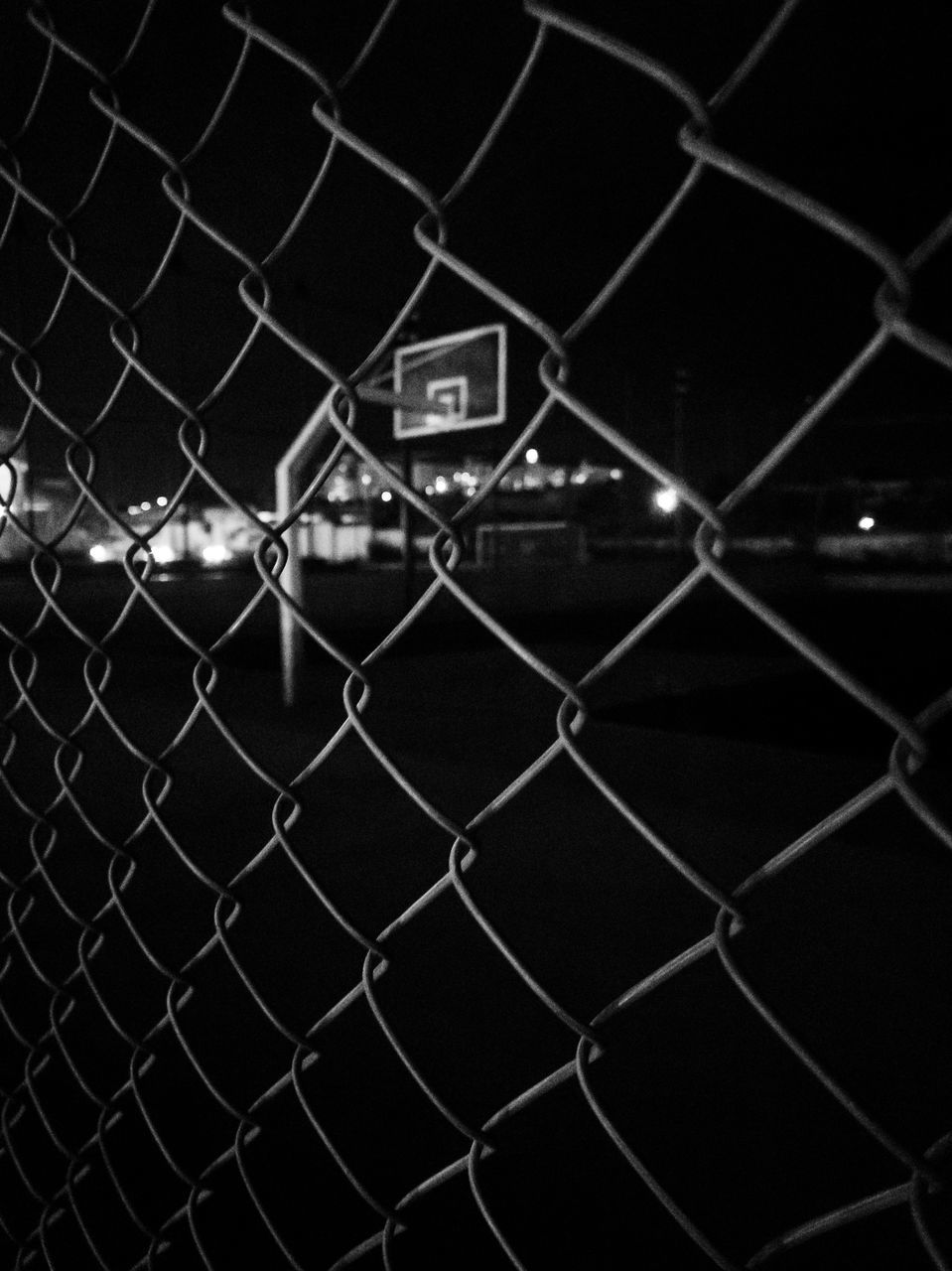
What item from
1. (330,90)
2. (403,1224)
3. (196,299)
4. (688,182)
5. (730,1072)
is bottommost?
(730,1072)

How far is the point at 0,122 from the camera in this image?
5.59 feet

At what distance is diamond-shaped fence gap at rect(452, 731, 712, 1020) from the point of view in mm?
2729

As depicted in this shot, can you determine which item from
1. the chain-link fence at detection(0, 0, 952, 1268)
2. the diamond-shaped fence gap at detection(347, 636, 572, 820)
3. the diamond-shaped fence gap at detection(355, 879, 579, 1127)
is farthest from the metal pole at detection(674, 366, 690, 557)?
the diamond-shaped fence gap at detection(355, 879, 579, 1127)

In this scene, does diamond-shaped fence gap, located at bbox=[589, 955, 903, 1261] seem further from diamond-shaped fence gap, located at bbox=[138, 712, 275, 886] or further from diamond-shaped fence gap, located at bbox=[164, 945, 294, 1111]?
diamond-shaped fence gap, located at bbox=[138, 712, 275, 886]

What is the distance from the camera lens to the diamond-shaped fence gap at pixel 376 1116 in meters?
1.92

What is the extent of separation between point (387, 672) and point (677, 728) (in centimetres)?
360

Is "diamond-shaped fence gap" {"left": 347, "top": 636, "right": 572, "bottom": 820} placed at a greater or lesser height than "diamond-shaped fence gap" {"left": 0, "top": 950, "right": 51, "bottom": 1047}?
greater

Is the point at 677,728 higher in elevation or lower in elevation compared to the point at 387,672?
lower

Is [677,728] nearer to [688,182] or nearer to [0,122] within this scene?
[0,122]

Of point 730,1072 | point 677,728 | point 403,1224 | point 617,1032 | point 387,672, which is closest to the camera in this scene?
point 403,1224

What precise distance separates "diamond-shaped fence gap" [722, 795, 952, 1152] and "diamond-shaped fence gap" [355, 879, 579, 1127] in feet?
2.02

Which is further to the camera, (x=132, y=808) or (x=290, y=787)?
(x=132, y=808)

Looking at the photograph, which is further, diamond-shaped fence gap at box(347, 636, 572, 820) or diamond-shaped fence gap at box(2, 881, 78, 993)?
diamond-shaped fence gap at box(347, 636, 572, 820)

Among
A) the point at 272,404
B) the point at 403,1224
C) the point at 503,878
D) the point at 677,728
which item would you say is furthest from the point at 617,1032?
the point at 272,404
